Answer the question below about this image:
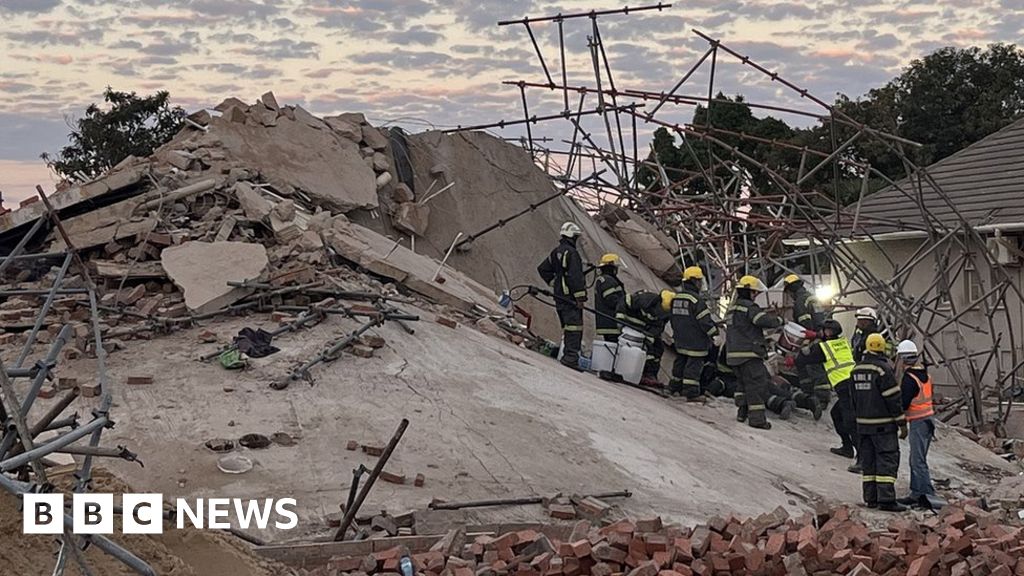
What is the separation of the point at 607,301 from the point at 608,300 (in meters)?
0.02

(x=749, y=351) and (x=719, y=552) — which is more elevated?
(x=749, y=351)

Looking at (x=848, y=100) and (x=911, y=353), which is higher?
A: (x=848, y=100)

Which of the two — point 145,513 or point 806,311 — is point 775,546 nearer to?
point 145,513

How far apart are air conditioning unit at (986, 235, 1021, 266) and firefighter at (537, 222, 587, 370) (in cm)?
840

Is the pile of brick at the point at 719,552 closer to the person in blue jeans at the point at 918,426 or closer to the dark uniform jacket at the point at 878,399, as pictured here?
the dark uniform jacket at the point at 878,399

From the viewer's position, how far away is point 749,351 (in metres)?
14.1

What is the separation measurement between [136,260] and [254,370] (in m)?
2.79

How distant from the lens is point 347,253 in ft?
47.7

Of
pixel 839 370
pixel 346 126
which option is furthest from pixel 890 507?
pixel 346 126

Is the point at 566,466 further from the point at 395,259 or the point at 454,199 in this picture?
the point at 454,199

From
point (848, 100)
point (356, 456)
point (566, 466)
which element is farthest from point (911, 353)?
point (848, 100)

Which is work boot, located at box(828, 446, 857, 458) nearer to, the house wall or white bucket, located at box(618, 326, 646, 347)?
white bucket, located at box(618, 326, 646, 347)

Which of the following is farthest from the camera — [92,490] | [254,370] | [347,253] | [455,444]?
[347,253]

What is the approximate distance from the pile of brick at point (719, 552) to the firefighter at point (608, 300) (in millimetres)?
6425
